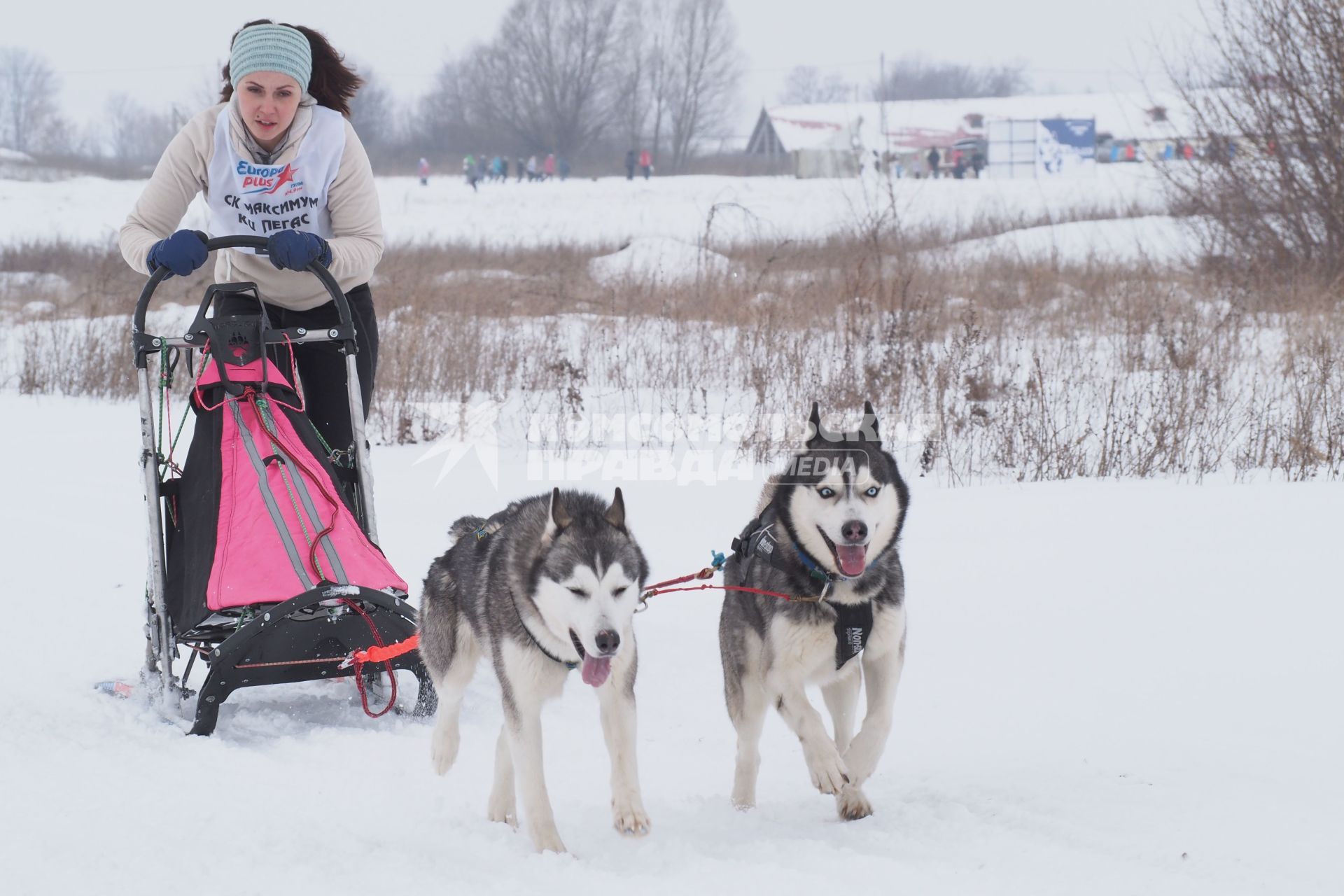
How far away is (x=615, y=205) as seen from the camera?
1254 inches

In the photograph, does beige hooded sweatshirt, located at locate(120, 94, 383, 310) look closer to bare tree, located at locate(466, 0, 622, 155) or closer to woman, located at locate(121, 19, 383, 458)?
woman, located at locate(121, 19, 383, 458)

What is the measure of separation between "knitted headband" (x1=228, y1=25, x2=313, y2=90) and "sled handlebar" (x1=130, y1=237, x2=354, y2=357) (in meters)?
0.41

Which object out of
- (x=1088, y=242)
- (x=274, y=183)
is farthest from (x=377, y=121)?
(x=274, y=183)

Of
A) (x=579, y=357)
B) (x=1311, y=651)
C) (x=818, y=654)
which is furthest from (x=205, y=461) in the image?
(x=579, y=357)

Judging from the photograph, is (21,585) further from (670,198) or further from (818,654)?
(670,198)

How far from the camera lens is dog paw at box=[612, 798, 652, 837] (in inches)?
88.8

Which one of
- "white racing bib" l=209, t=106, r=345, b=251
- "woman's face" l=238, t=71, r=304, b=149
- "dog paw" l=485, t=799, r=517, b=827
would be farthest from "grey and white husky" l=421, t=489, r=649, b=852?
"woman's face" l=238, t=71, r=304, b=149

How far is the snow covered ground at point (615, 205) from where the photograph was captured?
22.8 meters

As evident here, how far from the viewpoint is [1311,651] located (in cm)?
326

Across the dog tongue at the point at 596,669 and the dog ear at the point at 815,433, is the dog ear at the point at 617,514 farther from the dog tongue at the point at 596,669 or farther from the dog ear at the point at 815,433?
the dog ear at the point at 815,433

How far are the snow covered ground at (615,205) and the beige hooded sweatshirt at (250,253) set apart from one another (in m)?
16.1

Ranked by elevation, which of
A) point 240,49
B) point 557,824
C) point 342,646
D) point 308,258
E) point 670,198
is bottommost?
point 557,824

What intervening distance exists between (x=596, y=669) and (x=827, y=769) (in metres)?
0.57

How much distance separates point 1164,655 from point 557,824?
6.12ft
